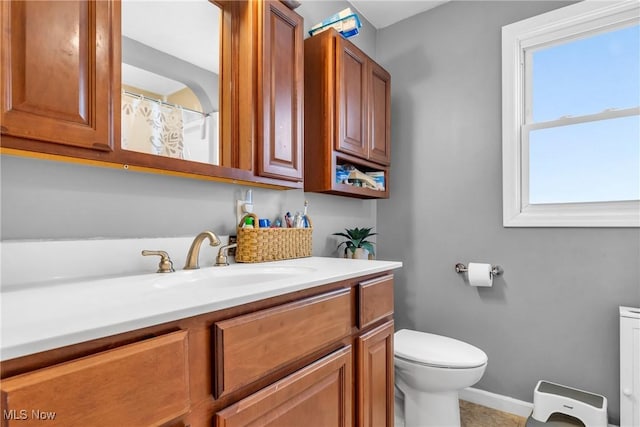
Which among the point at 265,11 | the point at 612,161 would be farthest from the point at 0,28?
the point at 612,161

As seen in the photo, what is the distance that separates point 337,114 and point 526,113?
1.13 metres

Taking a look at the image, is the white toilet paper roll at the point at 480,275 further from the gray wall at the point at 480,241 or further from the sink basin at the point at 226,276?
the sink basin at the point at 226,276

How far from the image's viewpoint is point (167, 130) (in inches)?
45.1

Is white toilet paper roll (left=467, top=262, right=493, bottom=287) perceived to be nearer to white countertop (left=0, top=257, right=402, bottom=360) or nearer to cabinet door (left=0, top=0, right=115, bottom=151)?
white countertop (left=0, top=257, right=402, bottom=360)

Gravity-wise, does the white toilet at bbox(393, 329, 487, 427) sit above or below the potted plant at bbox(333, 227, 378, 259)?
below

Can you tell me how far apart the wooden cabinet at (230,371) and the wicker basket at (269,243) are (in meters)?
0.41

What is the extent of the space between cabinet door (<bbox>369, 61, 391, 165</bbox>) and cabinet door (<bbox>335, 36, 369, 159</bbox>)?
0.07 m

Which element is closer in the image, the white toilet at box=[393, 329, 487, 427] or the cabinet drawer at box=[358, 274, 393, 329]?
the cabinet drawer at box=[358, 274, 393, 329]

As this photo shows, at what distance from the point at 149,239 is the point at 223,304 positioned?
546 mm

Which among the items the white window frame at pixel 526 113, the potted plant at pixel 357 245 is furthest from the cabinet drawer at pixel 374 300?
the white window frame at pixel 526 113

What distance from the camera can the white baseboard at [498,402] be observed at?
1.81 meters

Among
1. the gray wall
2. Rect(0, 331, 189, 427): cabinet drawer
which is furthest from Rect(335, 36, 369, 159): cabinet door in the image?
Rect(0, 331, 189, 427): cabinet drawer

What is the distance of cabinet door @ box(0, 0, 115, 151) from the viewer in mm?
719

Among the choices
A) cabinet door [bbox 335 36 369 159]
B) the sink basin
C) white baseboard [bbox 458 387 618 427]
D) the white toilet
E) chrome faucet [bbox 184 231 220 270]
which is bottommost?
white baseboard [bbox 458 387 618 427]
